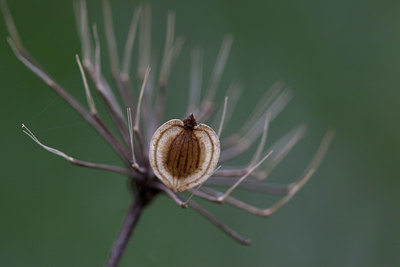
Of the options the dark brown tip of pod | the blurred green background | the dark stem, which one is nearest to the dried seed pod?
the dark brown tip of pod

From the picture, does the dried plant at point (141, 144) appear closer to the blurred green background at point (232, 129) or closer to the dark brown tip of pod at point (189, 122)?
the dark brown tip of pod at point (189, 122)

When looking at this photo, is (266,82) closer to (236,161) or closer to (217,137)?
(236,161)

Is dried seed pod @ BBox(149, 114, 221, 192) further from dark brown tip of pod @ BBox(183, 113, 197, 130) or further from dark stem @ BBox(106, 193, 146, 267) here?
dark stem @ BBox(106, 193, 146, 267)

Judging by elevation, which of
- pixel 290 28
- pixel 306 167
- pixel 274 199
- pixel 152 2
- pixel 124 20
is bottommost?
pixel 274 199

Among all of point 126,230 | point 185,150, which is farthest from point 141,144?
point 185,150

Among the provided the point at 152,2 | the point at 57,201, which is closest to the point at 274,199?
the point at 57,201
